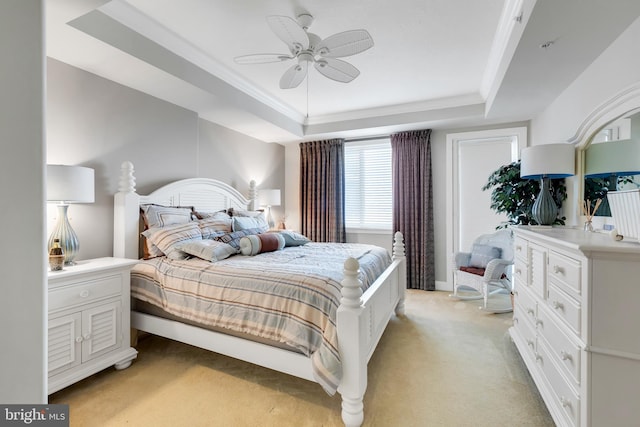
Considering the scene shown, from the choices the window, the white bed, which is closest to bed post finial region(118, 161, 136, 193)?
the white bed

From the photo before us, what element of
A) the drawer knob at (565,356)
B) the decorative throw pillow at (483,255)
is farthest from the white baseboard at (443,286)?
the drawer knob at (565,356)

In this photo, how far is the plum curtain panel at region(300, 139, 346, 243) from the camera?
495 cm

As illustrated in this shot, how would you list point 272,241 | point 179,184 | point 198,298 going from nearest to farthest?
point 198,298
point 272,241
point 179,184

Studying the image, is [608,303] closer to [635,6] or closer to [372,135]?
[635,6]

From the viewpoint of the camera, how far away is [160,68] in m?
2.48

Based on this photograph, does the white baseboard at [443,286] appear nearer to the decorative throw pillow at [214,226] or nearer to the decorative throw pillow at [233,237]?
the decorative throw pillow at [233,237]

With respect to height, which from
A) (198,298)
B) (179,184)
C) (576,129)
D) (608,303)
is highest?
(576,129)

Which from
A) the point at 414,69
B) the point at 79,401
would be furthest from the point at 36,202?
the point at 414,69

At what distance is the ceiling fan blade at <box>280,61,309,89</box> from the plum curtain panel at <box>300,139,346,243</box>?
2421mm

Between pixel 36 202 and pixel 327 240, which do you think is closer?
pixel 36 202

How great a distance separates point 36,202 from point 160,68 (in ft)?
7.06

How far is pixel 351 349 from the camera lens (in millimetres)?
1663

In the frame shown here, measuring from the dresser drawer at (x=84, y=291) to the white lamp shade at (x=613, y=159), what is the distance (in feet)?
11.4

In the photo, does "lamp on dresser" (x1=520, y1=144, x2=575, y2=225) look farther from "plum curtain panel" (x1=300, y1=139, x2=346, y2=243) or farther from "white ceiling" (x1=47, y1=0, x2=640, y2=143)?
"plum curtain panel" (x1=300, y1=139, x2=346, y2=243)
